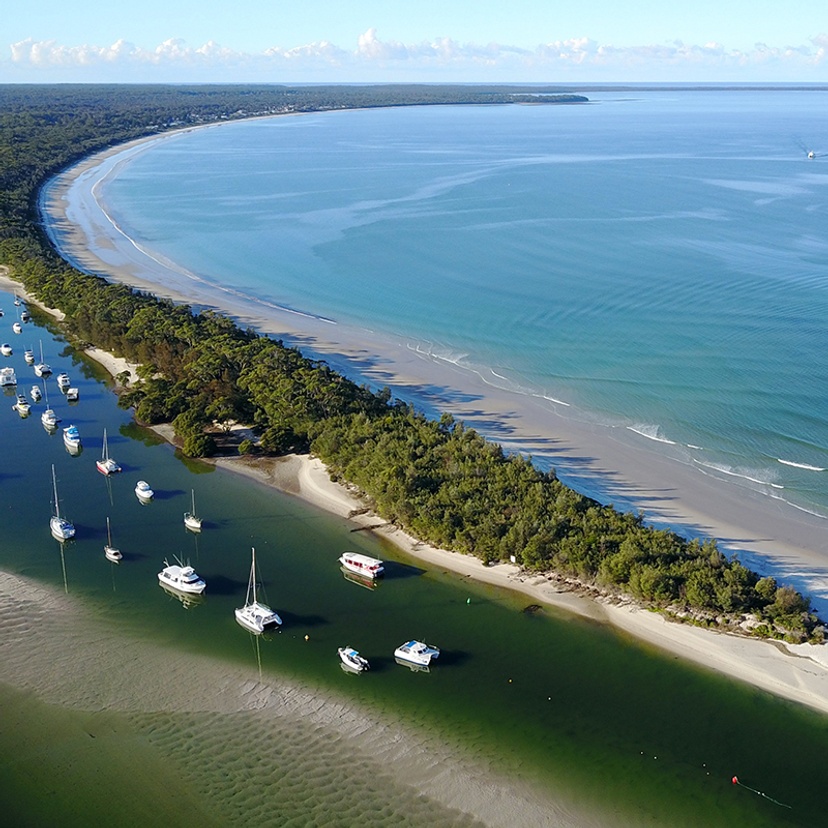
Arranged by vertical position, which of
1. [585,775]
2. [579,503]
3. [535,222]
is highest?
[535,222]

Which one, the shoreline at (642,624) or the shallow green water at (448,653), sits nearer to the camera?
the shallow green water at (448,653)

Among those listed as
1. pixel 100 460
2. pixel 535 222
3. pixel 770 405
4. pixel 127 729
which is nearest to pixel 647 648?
pixel 127 729

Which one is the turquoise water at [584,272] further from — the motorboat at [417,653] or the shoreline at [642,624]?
the motorboat at [417,653]

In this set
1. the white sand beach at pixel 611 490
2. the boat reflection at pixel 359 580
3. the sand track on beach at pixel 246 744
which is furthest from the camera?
the boat reflection at pixel 359 580

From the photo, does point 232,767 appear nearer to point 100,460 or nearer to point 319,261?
point 100,460

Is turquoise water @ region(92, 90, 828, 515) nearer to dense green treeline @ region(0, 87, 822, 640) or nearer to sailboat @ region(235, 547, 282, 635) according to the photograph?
dense green treeline @ region(0, 87, 822, 640)

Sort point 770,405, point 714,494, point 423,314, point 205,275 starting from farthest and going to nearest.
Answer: point 205,275 → point 423,314 → point 770,405 → point 714,494

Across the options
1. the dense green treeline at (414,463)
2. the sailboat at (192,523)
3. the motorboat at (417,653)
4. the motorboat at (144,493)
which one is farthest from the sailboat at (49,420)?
the motorboat at (417,653)

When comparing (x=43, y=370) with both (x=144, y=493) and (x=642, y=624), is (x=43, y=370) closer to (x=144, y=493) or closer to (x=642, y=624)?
(x=144, y=493)
